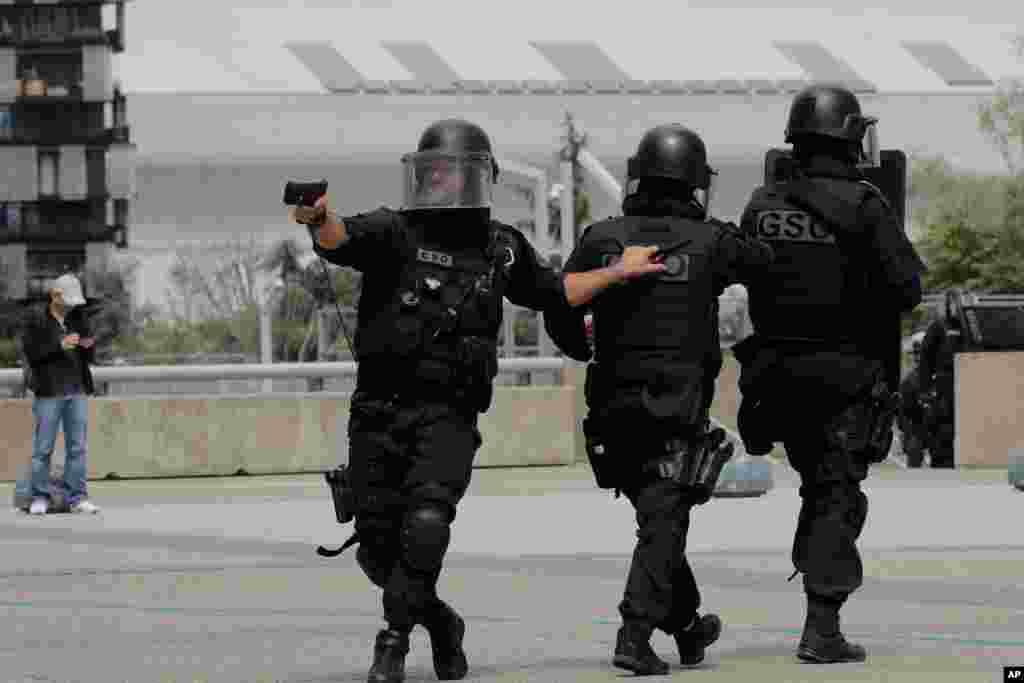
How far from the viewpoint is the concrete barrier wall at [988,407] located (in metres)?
22.2

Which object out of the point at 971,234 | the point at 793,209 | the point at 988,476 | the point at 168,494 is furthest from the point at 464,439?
the point at 971,234

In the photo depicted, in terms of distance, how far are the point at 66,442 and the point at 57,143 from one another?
88.8 meters

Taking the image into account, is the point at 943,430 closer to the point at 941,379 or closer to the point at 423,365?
the point at 941,379

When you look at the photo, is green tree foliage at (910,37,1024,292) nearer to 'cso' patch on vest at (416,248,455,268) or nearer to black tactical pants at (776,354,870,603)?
black tactical pants at (776,354,870,603)

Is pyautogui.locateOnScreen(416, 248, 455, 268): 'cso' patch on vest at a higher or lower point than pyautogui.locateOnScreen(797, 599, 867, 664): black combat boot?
higher

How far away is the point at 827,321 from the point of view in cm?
859

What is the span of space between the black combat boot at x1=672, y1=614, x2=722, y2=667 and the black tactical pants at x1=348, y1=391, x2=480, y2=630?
83cm

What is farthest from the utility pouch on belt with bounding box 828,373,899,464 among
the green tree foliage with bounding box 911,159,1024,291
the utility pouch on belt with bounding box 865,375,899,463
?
the green tree foliage with bounding box 911,159,1024,291

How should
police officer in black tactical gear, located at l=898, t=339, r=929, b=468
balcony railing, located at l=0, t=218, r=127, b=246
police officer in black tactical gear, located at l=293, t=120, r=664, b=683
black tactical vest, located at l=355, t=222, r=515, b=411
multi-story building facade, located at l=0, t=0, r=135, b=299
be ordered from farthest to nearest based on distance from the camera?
balcony railing, located at l=0, t=218, r=127, b=246 < multi-story building facade, located at l=0, t=0, r=135, b=299 < police officer in black tactical gear, located at l=898, t=339, r=929, b=468 < black tactical vest, located at l=355, t=222, r=515, b=411 < police officer in black tactical gear, located at l=293, t=120, r=664, b=683

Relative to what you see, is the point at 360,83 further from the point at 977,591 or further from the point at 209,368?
the point at 977,591

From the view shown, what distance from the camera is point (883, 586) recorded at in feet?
37.0

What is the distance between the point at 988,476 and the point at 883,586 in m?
9.41

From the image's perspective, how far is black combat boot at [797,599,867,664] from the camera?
27.2 ft

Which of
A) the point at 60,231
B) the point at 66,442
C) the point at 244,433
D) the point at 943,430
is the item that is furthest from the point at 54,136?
the point at 66,442
